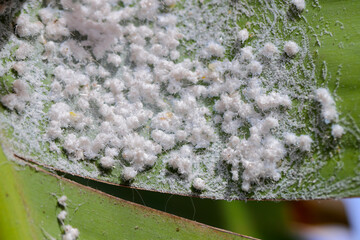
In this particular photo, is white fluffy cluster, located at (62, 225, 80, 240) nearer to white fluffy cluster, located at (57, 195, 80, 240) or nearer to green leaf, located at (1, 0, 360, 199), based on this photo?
white fluffy cluster, located at (57, 195, 80, 240)

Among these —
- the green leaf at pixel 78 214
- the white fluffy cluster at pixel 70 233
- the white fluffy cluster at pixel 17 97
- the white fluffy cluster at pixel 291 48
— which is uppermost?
the white fluffy cluster at pixel 291 48

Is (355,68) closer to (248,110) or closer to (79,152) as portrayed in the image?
(248,110)

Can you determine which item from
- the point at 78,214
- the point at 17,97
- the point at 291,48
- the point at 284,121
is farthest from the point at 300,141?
the point at 17,97

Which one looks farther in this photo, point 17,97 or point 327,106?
point 17,97

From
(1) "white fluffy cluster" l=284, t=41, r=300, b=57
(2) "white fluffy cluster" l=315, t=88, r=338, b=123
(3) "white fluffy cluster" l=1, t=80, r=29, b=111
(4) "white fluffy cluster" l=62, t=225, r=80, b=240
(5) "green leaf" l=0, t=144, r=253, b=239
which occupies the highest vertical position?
(1) "white fluffy cluster" l=284, t=41, r=300, b=57

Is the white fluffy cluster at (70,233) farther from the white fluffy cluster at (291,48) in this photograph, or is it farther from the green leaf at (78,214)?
the white fluffy cluster at (291,48)

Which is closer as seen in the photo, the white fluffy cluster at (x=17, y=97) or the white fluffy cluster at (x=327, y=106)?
the white fluffy cluster at (x=327, y=106)

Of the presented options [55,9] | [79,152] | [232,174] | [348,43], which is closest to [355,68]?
[348,43]

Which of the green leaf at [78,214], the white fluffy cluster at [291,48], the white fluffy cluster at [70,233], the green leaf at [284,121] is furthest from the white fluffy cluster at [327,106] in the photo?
the white fluffy cluster at [70,233]

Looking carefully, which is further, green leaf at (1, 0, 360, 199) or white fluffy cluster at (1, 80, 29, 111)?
white fluffy cluster at (1, 80, 29, 111)

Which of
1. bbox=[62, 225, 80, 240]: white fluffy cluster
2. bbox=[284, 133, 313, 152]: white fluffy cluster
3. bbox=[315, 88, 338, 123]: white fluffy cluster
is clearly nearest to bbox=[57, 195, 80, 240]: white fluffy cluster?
bbox=[62, 225, 80, 240]: white fluffy cluster

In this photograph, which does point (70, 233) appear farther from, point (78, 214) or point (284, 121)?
point (284, 121)
